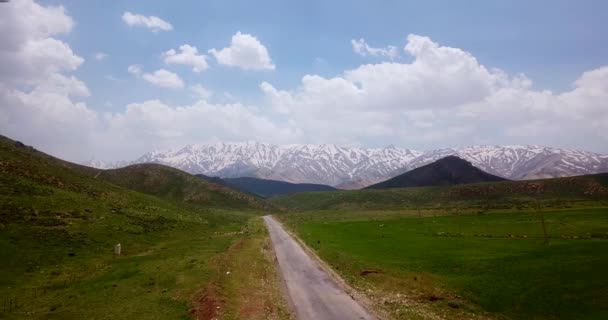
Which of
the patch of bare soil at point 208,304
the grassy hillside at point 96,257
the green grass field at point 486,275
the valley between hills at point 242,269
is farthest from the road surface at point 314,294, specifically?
the patch of bare soil at point 208,304

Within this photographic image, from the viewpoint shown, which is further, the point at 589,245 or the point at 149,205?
the point at 149,205

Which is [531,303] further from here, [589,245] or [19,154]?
[19,154]

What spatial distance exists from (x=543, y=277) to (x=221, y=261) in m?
34.8

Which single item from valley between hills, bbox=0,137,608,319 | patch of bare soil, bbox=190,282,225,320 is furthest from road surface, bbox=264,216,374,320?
patch of bare soil, bbox=190,282,225,320

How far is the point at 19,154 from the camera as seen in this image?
88688mm

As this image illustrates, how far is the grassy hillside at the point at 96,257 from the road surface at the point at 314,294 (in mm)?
2020

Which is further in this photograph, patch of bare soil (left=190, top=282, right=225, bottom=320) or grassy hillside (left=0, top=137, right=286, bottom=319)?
grassy hillside (left=0, top=137, right=286, bottom=319)

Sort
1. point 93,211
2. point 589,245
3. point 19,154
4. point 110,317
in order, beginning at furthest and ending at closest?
point 19,154
point 93,211
point 589,245
point 110,317

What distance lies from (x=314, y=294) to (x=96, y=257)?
3424 cm

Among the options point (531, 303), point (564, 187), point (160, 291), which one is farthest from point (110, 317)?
point (564, 187)

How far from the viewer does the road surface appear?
27.3 meters

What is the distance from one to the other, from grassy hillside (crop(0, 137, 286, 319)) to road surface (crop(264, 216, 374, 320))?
2020 mm

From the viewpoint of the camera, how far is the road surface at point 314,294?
27328 millimetres

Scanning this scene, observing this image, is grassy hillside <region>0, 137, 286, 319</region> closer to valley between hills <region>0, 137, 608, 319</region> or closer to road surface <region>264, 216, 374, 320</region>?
valley between hills <region>0, 137, 608, 319</region>
